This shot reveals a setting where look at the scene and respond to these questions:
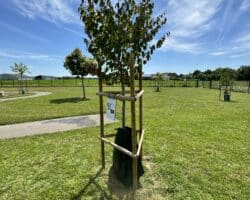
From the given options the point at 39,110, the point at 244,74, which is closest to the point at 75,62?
the point at 39,110

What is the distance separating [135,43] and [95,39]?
1.84 ft

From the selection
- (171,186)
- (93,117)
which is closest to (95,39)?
(171,186)

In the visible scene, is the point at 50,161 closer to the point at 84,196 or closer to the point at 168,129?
the point at 84,196

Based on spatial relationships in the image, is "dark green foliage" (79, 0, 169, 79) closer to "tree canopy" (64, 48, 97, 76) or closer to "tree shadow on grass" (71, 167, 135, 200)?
"tree shadow on grass" (71, 167, 135, 200)

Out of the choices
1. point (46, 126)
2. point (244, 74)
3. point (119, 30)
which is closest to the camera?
point (119, 30)

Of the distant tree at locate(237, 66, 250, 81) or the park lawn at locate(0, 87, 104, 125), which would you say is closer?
the park lawn at locate(0, 87, 104, 125)

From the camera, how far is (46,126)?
19.8 feet

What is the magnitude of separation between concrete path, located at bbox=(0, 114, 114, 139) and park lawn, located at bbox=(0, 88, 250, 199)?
0.51m

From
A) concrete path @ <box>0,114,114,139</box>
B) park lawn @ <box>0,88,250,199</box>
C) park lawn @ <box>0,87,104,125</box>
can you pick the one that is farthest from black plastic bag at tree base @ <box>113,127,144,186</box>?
park lawn @ <box>0,87,104,125</box>

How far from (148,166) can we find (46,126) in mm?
3787

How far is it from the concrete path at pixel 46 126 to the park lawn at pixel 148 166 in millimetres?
512

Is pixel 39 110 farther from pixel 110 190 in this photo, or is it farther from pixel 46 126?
pixel 110 190

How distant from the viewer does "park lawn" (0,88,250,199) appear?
2.71 meters

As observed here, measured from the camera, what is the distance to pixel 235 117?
7422mm
